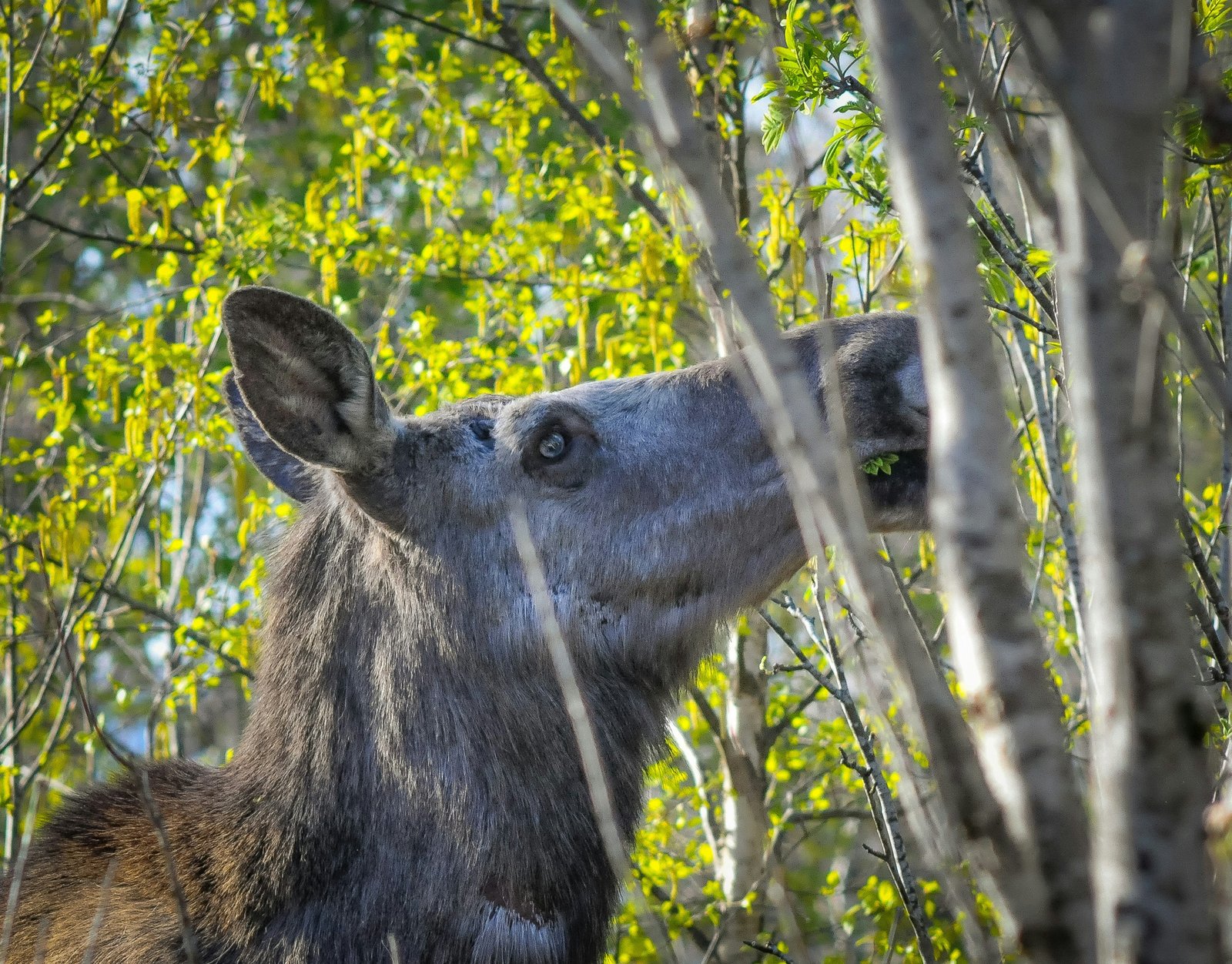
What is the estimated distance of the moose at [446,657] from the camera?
3.36 meters

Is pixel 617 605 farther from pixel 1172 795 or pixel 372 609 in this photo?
pixel 1172 795

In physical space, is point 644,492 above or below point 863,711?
above

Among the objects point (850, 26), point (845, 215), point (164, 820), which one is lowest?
point (164, 820)

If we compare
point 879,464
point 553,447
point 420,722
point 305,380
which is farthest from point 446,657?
point 879,464

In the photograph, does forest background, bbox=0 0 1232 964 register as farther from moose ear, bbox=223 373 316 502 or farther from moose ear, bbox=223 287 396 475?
moose ear, bbox=223 287 396 475

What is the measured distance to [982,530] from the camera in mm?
1676

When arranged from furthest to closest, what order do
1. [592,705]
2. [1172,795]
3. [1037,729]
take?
[592,705] < [1037,729] < [1172,795]

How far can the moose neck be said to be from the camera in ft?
11.3

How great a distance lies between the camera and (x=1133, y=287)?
1587 millimetres

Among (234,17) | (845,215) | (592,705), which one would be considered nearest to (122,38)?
(234,17)

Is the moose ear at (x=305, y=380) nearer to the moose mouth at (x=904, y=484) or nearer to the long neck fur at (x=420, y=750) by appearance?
the long neck fur at (x=420, y=750)

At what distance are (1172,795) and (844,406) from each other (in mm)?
1961

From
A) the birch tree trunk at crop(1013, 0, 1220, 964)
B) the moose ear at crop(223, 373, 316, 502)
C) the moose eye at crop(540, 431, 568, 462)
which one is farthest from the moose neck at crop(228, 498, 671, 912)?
the birch tree trunk at crop(1013, 0, 1220, 964)

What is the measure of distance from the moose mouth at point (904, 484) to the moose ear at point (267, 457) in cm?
221
